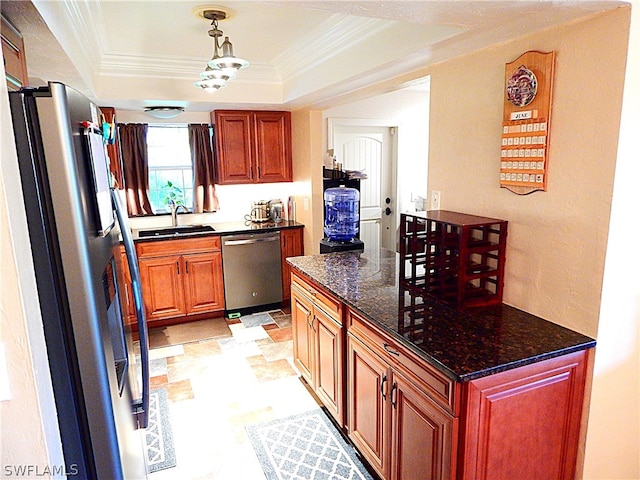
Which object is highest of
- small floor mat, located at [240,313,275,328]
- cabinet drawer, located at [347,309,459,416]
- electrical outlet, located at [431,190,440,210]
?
electrical outlet, located at [431,190,440,210]

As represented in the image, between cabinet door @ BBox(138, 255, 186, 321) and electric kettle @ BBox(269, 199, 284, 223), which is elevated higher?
electric kettle @ BBox(269, 199, 284, 223)

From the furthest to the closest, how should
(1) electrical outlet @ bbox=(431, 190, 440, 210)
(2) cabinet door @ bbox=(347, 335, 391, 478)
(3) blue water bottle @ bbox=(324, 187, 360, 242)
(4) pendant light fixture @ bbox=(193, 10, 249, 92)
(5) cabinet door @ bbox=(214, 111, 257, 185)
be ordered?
(5) cabinet door @ bbox=(214, 111, 257, 185) < (3) blue water bottle @ bbox=(324, 187, 360, 242) < (1) electrical outlet @ bbox=(431, 190, 440, 210) < (4) pendant light fixture @ bbox=(193, 10, 249, 92) < (2) cabinet door @ bbox=(347, 335, 391, 478)

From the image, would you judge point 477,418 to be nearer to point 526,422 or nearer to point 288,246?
point 526,422

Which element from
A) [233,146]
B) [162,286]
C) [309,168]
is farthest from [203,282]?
[309,168]

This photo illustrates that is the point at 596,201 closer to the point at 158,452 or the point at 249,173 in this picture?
the point at 158,452

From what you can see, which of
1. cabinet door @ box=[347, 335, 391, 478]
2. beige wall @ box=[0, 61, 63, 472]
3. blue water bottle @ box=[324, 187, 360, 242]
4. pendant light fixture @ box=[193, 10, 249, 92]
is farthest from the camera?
blue water bottle @ box=[324, 187, 360, 242]

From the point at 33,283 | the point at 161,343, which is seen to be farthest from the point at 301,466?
the point at 161,343

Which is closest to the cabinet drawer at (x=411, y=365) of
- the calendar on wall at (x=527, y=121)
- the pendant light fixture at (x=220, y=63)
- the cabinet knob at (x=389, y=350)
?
the cabinet knob at (x=389, y=350)

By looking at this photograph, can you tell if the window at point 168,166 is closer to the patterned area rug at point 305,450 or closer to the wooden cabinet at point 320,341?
the wooden cabinet at point 320,341

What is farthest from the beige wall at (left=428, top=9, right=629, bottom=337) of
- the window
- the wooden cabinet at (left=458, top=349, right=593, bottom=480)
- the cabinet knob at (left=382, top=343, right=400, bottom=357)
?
the window

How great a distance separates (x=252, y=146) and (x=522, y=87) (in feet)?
10.0

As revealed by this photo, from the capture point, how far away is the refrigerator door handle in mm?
1364

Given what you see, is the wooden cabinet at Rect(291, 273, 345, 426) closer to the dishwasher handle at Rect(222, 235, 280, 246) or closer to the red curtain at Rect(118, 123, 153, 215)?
the dishwasher handle at Rect(222, 235, 280, 246)

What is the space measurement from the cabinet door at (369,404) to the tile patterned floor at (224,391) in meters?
0.59
